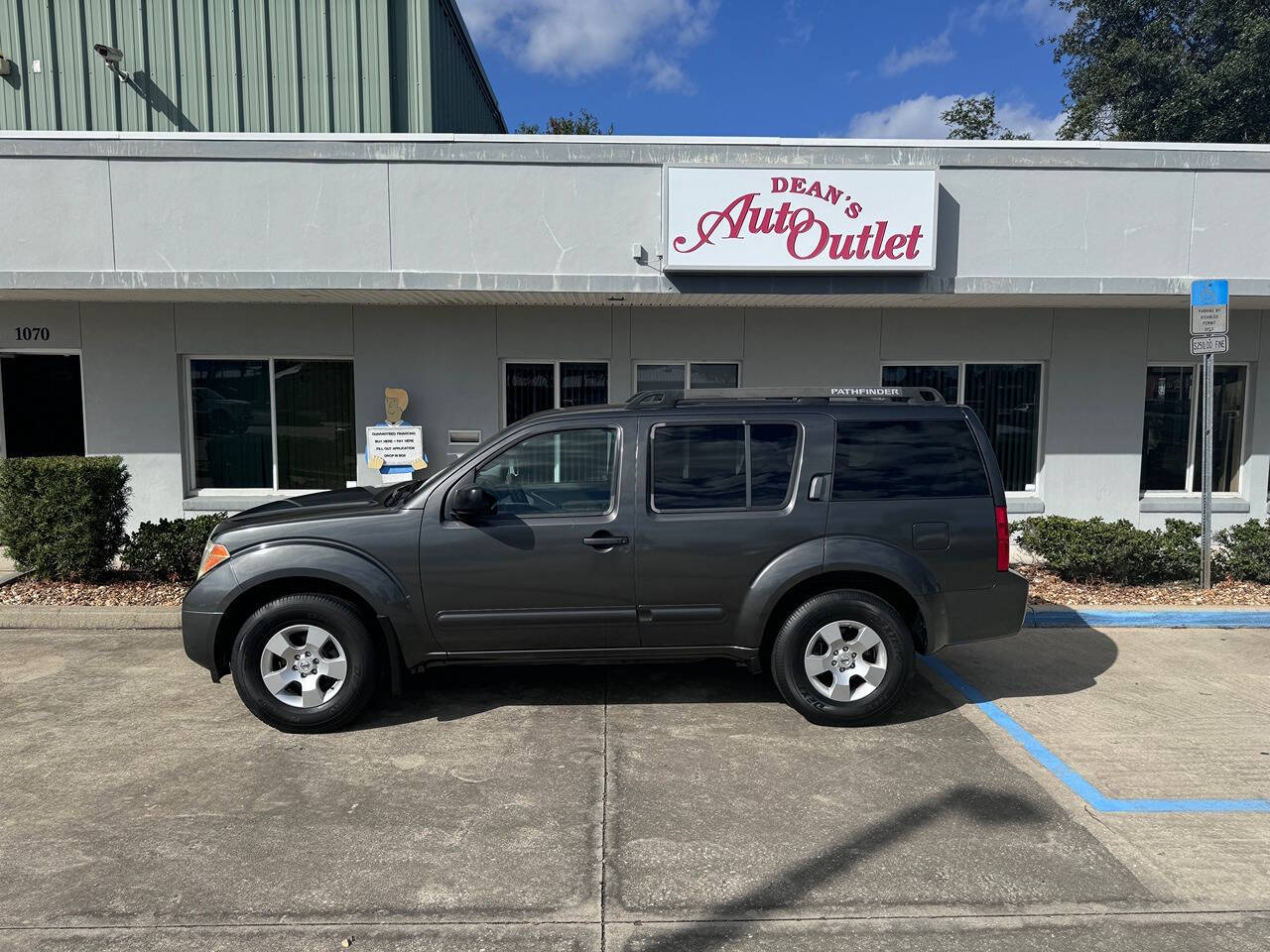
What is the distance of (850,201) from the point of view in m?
8.24

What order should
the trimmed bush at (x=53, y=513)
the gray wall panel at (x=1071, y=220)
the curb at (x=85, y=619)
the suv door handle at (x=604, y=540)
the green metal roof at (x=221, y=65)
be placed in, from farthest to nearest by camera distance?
the green metal roof at (x=221, y=65) < the gray wall panel at (x=1071, y=220) < the trimmed bush at (x=53, y=513) < the curb at (x=85, y=619) < the suv door handle at (x=604, y=540)

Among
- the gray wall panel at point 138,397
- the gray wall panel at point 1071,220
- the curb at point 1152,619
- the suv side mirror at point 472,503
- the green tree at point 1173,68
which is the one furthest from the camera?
the green tree at point 1173,68

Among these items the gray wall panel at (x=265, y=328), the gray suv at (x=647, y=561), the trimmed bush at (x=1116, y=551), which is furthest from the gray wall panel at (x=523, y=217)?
the trimmed bush at (x=1116, y=551)

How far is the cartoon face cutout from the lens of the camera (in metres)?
9.23

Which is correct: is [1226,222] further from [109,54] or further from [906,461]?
[109,54]

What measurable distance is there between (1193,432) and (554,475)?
8.92 metres

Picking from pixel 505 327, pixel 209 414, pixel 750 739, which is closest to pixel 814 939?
pixel 750 739

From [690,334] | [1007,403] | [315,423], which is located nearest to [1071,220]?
[1007,403]

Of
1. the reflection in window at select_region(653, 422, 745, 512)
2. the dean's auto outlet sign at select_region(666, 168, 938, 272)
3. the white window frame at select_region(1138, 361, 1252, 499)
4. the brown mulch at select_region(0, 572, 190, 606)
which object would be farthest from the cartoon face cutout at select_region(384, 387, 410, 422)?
the white window frame at select_region(1138, 361, 1252, 499)

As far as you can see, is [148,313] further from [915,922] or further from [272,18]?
[915,922]

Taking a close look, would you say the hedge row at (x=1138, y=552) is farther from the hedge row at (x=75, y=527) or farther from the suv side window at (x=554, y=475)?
the hedge row at (x=75, y=527)

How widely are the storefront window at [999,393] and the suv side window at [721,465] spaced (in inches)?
210

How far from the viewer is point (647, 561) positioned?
4.81 meters

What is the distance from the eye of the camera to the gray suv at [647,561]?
4734 mm
